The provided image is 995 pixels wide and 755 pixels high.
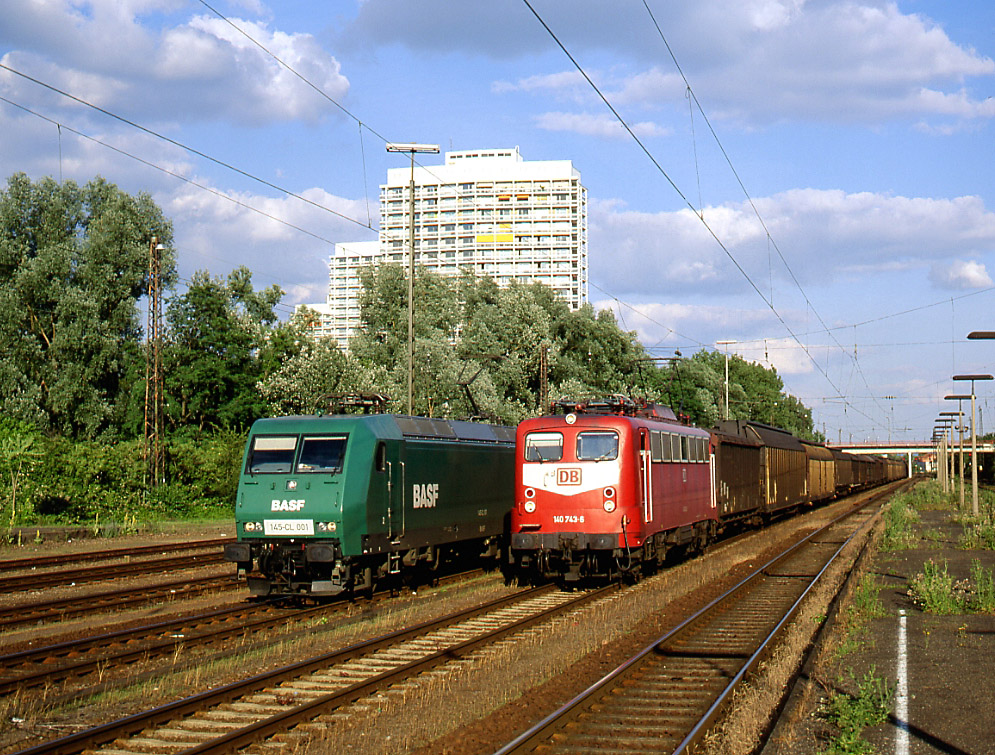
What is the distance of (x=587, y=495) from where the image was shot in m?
18.6

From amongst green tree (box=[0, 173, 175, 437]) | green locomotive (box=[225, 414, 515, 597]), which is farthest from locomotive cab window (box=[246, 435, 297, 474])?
green tree (box=[0, 173, 175, 437])

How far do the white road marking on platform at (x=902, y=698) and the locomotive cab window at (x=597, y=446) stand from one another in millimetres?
6203

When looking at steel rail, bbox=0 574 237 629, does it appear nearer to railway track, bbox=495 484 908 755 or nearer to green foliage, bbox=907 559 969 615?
railway track, bbox=495 484 908 755

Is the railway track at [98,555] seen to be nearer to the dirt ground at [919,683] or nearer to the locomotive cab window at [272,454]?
the locomotive cab window at [272,454]

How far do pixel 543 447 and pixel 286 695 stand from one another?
975 cm

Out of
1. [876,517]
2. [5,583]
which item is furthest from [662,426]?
[876,517]

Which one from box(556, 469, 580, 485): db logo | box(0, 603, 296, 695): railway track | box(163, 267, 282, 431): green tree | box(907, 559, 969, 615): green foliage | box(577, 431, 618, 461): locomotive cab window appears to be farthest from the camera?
box(163, 267, 282, 431): green tree

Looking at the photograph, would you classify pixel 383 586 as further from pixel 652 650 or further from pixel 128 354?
pixel 128 354

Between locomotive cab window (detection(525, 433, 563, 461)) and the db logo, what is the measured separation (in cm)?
29

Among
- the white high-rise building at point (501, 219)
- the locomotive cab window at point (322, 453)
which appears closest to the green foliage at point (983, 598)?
the locomotive cab window at point (322, 453)

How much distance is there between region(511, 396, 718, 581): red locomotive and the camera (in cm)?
1850

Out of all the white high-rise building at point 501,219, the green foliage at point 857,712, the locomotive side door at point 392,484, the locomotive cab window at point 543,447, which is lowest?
the green foliage at point 857,712

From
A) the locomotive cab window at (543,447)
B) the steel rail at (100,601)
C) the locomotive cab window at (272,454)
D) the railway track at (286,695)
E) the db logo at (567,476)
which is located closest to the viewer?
the railway track at (286,695)

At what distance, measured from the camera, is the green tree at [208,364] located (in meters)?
54.5
